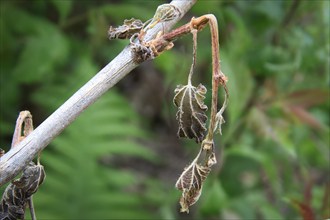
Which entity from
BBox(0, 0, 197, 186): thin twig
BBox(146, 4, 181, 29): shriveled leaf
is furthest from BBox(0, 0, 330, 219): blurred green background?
BBox(0, 0, 197, 186): thin twig

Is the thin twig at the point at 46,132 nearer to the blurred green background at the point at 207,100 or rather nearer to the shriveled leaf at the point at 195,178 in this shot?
the shriveled leaf at the point at 195,178

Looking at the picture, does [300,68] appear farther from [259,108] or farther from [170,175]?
[170,175]

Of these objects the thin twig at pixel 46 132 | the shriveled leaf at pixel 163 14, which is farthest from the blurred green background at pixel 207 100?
the thin twig at pixel 46 132

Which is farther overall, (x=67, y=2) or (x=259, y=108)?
(x=259, y=108)

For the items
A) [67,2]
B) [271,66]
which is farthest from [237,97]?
[67,2]

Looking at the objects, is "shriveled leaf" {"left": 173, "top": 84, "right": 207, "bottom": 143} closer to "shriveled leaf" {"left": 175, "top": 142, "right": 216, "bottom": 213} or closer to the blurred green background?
"shriveled leaf" {"left": 175, "top": 142, "right": 216, "bottom": 213}

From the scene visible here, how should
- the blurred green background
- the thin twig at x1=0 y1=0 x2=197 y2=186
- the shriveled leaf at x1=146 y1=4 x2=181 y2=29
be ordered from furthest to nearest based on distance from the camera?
the blurred green background < the shriveled leaf at x1=146 y1=4 x2=181 y2=29 < the thin twig at x1=0 y1=0 x2=197 y2=186
